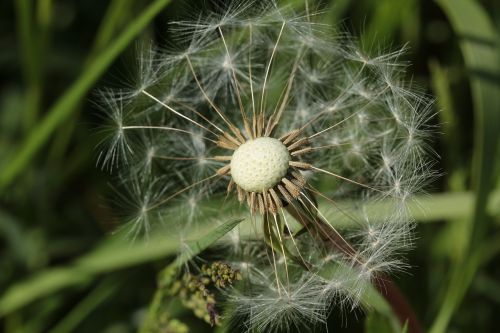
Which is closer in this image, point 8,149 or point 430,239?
point 430,239

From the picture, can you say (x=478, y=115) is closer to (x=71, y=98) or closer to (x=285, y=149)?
(x=285, y=149)

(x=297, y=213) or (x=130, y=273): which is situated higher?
(x=130, y=273)

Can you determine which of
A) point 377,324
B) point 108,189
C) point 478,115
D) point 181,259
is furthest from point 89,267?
point 478,115

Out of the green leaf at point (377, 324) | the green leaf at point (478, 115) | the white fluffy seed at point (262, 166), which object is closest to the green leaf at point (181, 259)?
the white fluffy seed at point (262, 166)

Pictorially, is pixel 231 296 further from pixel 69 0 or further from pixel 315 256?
pixel 69 0

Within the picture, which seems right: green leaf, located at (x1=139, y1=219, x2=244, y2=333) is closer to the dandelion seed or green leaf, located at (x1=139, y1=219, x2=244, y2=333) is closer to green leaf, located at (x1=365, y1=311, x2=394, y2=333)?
the dandelion seed

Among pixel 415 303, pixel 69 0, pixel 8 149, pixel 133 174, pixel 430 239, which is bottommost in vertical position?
pixel 415 303

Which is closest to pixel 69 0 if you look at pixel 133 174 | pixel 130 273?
pixel 130 273

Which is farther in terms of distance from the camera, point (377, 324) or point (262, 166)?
point (377, 324)
